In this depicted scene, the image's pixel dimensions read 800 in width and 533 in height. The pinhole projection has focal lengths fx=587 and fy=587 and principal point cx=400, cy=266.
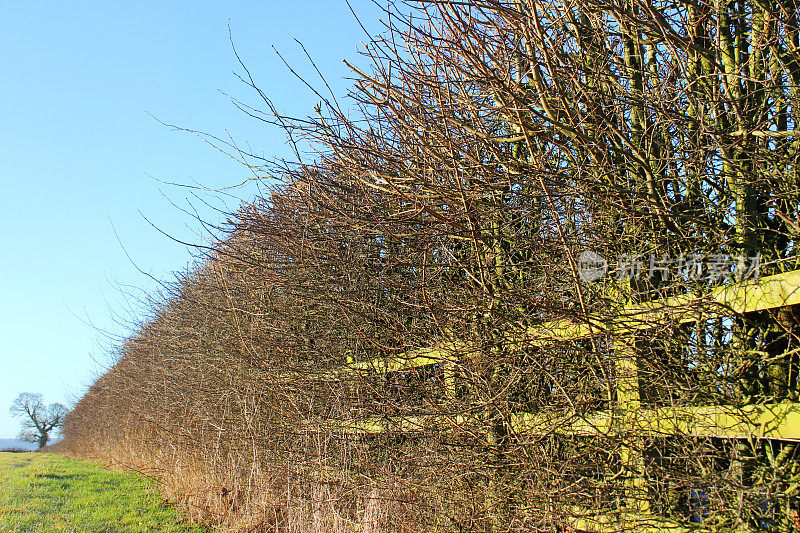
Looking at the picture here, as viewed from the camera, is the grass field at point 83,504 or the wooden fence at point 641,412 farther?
the grass field at point 83,504

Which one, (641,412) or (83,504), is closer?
(641,412)

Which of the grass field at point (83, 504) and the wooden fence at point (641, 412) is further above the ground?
the wooden fence at point (641, 412)

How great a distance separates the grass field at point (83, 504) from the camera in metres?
7.04

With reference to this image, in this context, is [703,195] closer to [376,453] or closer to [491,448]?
[491,448]

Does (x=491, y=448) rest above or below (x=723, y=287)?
below

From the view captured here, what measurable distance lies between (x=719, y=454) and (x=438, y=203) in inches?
69.7

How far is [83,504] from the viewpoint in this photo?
8578mm

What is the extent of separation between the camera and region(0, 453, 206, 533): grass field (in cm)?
704

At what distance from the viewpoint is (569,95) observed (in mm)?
3004

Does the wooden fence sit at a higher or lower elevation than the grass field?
higher

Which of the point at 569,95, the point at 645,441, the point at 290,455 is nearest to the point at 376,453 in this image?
the point at 290,455

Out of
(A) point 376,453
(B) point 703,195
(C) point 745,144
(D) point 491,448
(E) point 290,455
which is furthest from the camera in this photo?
(E) point 290,455

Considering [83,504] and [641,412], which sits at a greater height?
[641,412]

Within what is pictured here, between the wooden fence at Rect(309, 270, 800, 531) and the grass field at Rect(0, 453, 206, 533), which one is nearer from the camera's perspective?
the wooden fence at Rect(309, 270, 800, 531)
